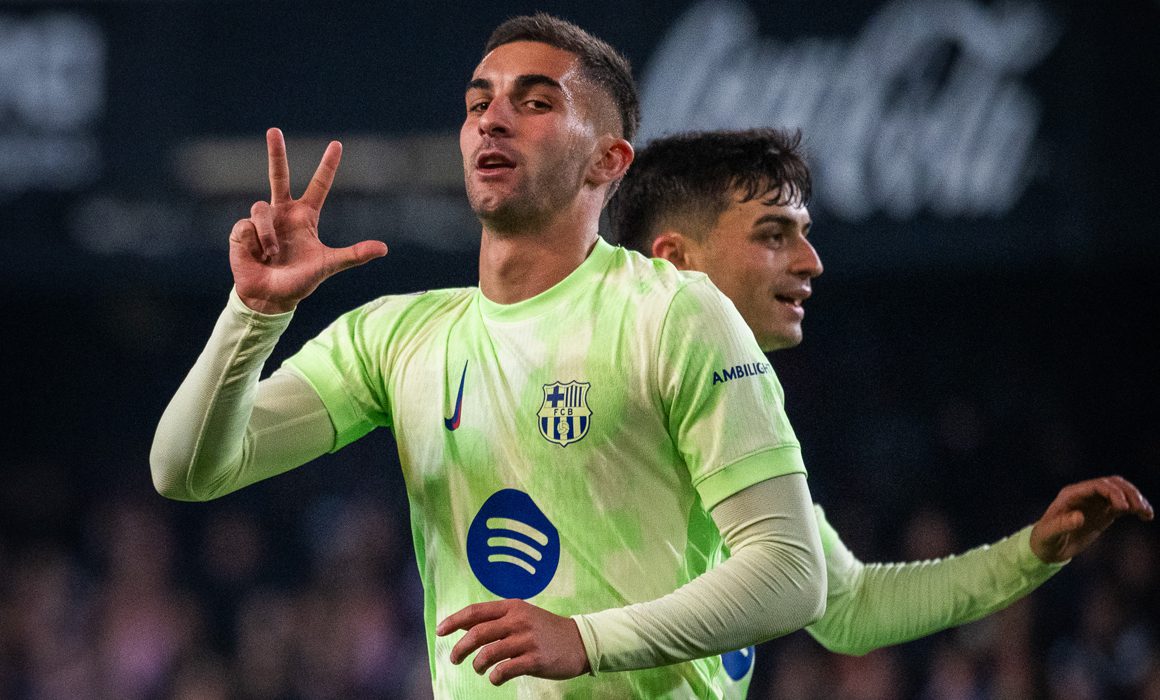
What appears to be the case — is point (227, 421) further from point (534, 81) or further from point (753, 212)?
→ point (753, 212)

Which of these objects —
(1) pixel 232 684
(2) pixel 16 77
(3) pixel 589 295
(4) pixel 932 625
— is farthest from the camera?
(1) pixel 232 684

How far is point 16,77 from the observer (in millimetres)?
7438

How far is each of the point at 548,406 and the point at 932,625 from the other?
1.28m

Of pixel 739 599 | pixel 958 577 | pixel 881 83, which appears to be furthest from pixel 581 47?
pixel 881 83

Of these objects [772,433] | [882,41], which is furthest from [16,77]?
[772,433]

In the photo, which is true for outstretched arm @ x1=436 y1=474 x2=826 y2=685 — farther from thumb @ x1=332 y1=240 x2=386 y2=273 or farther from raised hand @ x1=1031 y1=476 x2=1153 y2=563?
raised hand @ x1=1031 y1=476 x2=1153 y2=563

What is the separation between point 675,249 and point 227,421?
4.05ft

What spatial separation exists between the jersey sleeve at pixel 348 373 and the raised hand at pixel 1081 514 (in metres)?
1.42

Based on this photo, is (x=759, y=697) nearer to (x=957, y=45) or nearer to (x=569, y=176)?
(x=957, y=45)

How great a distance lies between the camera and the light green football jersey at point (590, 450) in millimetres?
2586

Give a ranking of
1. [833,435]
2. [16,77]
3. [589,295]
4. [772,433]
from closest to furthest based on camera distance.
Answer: [772,433]
[589,295]
[16,77]
[833,435]

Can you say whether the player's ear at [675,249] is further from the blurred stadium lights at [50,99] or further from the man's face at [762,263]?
the blurred stadium lights at [50,99]

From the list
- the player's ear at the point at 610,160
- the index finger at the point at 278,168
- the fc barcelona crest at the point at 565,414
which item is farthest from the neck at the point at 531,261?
the index finger at the point at 278,168

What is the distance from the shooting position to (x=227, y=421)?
8.68 ft
